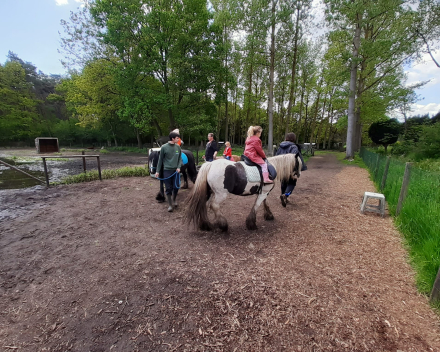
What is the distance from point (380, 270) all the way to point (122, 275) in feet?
11.3

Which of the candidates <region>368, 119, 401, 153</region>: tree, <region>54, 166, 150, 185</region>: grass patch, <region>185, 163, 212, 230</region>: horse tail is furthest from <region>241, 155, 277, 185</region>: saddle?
<region>368, 119, 401, 153</region>: tree

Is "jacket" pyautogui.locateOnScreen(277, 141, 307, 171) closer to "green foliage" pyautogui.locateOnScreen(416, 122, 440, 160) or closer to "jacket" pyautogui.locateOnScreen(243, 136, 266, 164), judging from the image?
"jacket" pyautogui.locateOnScreen(243, 136, 266, 164)

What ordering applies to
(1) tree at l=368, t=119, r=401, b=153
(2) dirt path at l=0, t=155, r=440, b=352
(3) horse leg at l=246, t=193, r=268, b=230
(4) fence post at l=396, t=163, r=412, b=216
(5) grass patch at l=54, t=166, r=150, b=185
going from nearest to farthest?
(2) dirt path at l=0, t=155, r=440, b=352
(3) horse leg at l=246, t=193, r=268, b=230
(4) fence post at l=396, t=163, r=412, b=216
(5) grass patch at l=54, t=166, r=150, b=185
(1) tree at l=368, t=119, r=401, b=153

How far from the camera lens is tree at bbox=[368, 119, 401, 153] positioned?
15992 millimetres

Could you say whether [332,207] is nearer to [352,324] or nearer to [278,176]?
[278,176]

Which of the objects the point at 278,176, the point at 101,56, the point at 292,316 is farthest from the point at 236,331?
the point at 101,56

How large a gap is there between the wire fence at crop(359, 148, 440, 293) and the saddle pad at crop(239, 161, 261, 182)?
242 cm

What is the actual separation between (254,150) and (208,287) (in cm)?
234

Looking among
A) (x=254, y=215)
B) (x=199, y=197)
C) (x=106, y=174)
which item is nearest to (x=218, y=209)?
(x=199, y=197)

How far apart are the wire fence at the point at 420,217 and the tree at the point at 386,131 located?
47.5ft

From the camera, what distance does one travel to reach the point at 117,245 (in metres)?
3.34

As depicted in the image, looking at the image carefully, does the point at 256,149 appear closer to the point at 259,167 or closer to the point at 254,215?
the point at 259,167

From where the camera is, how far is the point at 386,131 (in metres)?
16.9

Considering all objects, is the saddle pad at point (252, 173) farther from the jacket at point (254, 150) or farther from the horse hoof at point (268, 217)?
the horse hoof at point (268, 217)
